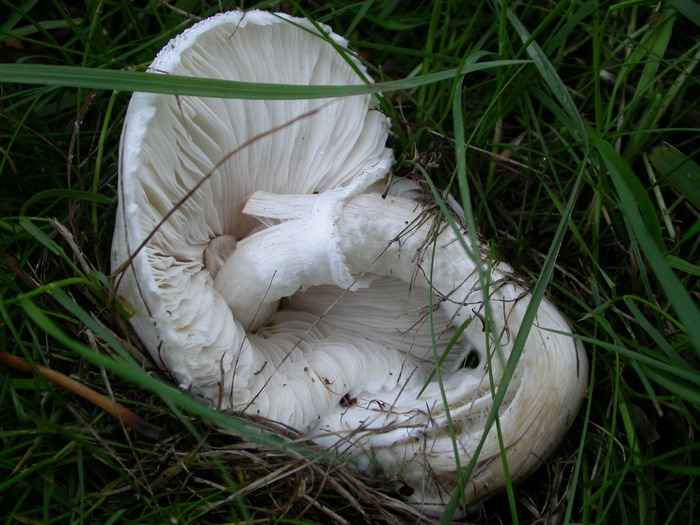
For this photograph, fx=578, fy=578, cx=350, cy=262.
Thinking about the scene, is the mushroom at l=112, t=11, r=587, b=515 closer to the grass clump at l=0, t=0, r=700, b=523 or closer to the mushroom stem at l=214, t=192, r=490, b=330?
the mushroom stem at l=214, t=192, r=490, b=330

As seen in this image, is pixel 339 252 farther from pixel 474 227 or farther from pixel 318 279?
pixel 474 227

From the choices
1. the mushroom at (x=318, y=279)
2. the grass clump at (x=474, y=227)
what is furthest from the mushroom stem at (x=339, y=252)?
the grass clump at (x=474, y=227)

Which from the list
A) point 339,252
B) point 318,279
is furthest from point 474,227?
point 318,279

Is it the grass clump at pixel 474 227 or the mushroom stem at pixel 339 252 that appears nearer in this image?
the grass clump at pixel 474 227

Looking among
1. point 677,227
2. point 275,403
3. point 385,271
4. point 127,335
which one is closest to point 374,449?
point 275,403

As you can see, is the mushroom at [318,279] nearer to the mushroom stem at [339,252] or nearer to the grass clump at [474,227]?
the mushroom stem at [339,252]
